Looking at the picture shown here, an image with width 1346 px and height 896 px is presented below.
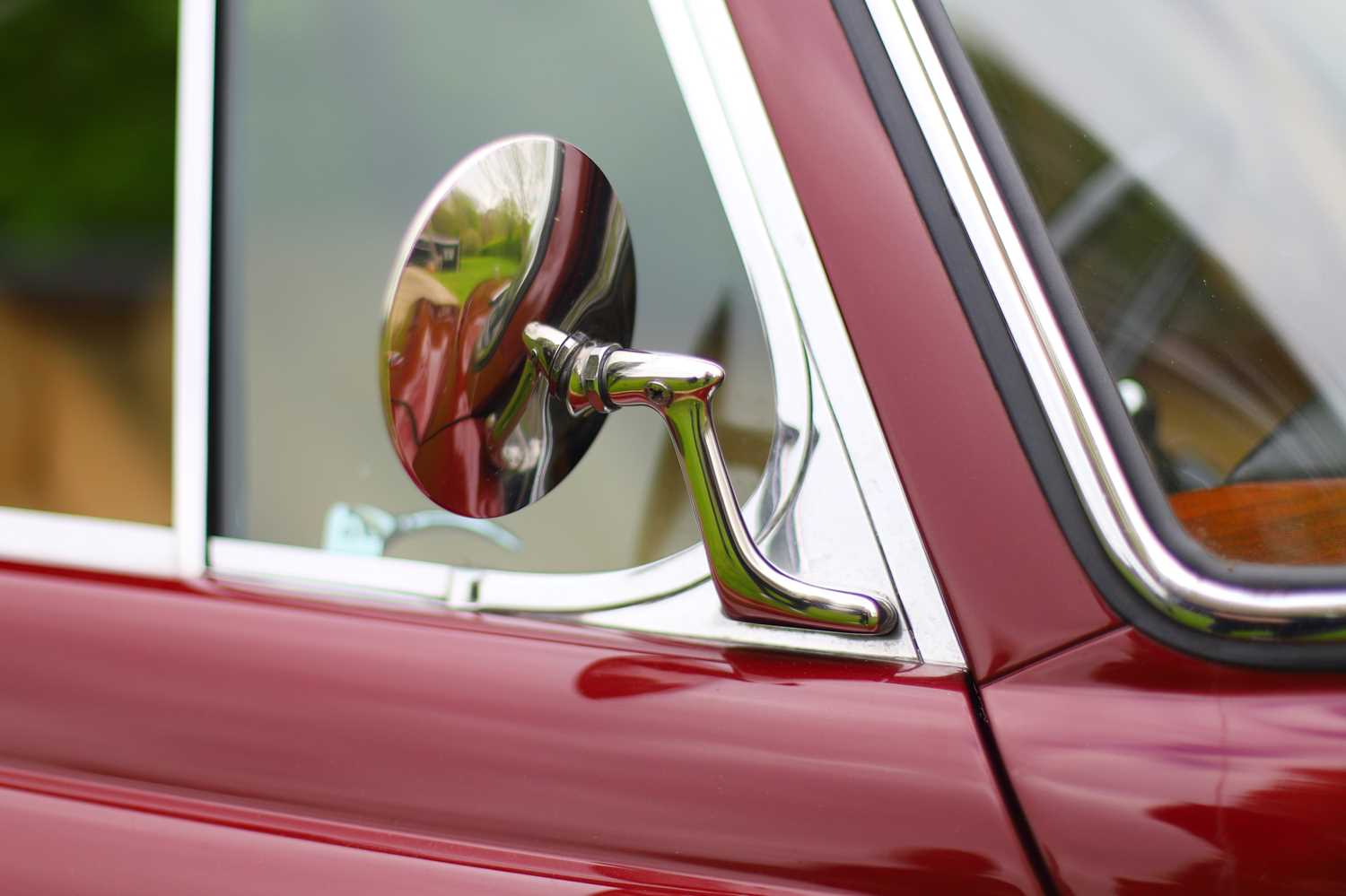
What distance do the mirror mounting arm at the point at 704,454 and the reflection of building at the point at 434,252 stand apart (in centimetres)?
7

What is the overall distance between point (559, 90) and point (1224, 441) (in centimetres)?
63

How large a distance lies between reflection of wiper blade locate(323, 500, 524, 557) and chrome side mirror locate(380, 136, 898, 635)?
1.13 feet

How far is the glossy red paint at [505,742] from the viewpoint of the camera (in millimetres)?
768

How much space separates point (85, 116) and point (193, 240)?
83cm

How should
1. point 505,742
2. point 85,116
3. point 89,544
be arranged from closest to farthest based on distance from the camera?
point 505,742, point 89,544, point 85,116

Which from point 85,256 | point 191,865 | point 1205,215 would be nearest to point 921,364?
point 1205,215

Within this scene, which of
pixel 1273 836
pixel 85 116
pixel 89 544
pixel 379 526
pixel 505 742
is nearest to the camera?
pixel 1273 836

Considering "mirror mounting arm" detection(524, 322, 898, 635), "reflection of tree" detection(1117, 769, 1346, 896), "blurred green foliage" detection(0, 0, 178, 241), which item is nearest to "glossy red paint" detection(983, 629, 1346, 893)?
"reflection of tree" detection(1117, 769, 1346, 896)

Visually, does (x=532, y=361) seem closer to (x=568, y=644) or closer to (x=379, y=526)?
(x=568, y=644)

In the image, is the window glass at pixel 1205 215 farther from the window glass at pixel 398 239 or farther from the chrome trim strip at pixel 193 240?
the chrome trim strip at pixel 193 240

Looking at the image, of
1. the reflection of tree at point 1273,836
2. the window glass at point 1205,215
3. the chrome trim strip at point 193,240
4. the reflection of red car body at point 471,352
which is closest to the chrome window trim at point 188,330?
the chrome trim strip at point 193,240

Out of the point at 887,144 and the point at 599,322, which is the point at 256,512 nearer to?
the point at 599,322

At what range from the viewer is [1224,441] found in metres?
0.79

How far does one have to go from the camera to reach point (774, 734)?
789mm
